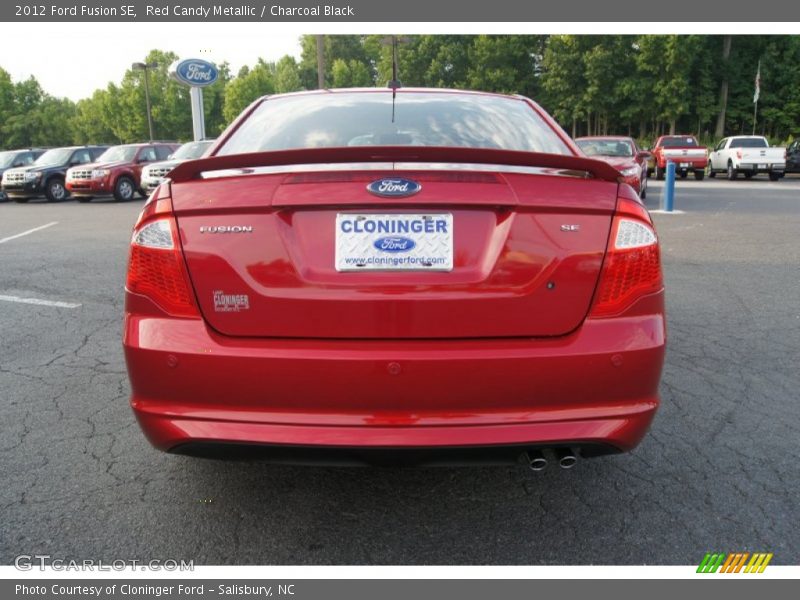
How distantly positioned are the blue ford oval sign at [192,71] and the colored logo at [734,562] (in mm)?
27175

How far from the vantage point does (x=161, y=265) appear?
2.26 meters

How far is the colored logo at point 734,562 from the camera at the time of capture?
2318 millimetres

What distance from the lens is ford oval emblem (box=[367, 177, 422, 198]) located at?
2.15m

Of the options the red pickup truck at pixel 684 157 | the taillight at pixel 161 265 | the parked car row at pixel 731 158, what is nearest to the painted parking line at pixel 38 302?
the taillight at pixel 161 265

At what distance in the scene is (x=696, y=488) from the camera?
2.81 meters

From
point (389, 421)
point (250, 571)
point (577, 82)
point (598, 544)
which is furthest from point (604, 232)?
point (577, 82)

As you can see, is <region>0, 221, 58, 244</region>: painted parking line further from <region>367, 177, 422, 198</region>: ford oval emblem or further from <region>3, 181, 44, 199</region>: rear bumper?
<region>367, 177, 422, 198</region>: ford oval emblem

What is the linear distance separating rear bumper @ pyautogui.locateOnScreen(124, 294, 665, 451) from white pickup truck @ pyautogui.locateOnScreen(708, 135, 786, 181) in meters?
26.1

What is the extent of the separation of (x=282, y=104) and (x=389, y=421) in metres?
2.03

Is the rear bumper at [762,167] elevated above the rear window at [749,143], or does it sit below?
below

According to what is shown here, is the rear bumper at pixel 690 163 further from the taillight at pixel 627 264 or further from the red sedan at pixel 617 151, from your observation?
the taillight at pixel 627 264

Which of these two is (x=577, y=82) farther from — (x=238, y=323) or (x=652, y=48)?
(x=238, y=323)

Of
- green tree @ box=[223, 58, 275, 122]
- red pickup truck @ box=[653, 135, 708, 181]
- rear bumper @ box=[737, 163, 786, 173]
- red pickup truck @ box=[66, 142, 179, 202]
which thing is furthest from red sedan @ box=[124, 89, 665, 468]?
green tree @ box=[223, 58, 275, 122]

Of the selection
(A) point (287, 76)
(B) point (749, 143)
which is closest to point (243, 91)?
(A) point (287, 76)
